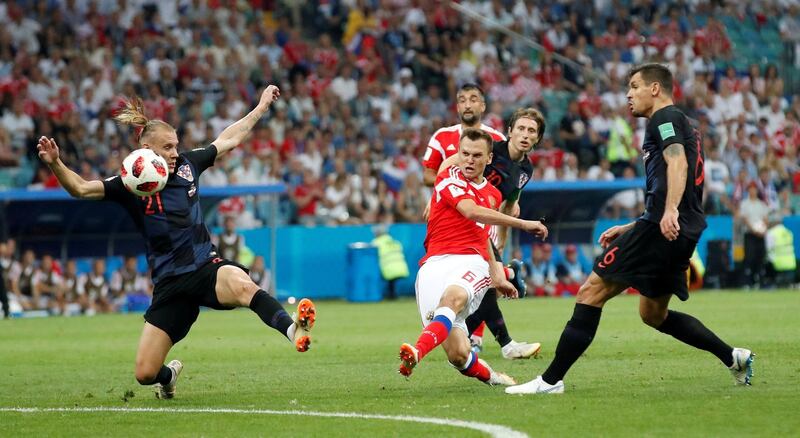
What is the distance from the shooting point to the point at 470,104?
11969 mm

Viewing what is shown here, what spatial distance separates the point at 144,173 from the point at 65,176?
531mm

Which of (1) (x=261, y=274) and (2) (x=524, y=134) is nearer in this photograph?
(2) (x=524, y=134)

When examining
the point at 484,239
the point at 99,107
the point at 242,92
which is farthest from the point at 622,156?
the point at 484,239

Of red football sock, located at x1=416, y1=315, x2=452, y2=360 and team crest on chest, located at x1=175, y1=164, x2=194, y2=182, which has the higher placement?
team crest on chest, located at x1=175, y1=164, x2=194, y2=182

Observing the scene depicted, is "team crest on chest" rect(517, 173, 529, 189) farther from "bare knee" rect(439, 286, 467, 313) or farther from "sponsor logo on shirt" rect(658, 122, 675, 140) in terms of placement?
"sponsor logo on shirt" rect(658, 122, 675, 140)

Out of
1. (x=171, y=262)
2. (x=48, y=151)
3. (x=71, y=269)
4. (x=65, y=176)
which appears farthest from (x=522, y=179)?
(x=71, y=269)

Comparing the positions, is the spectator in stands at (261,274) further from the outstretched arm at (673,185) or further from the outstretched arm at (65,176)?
the outstretched arm at (673,185)

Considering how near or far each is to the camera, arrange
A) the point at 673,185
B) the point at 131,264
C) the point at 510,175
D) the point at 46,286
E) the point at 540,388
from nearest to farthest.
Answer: the point at 673,185
the point at 540,388
the point at 510,175
the point at 46,286
the point at 131,264

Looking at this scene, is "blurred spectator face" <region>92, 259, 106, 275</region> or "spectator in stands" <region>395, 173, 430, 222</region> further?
"spectator in stands" <region>395, 173, 430, 222</region>

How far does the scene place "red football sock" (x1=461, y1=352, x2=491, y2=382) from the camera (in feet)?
30.6

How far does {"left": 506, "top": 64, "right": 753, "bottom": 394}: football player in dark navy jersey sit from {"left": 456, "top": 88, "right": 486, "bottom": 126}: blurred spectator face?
3.14 metres

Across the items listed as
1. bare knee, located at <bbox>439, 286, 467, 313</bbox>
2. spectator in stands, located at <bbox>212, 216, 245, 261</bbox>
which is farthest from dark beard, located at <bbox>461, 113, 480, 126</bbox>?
spectator in stands, located at <bbox>212, 216, 245, 261</bbox>

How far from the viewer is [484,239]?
961 centimetres

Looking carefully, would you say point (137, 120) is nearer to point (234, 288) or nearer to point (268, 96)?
point (268, 96)
